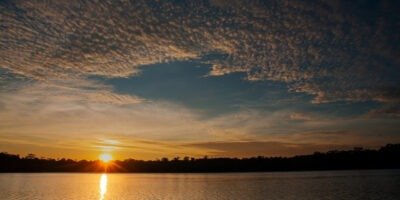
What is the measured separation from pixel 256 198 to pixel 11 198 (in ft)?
127

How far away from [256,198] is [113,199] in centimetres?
2337

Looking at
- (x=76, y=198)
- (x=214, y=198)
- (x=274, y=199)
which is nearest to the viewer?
(x=274, y=199)

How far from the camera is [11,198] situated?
213 feet

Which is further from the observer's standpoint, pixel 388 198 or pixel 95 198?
pixel 95 198

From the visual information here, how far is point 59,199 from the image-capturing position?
66.8 meters

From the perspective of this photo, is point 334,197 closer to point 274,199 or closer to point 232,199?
point 274,199

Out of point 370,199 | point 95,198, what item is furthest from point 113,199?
point 370,199

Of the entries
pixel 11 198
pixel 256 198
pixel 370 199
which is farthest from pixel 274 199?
pixel 11 198

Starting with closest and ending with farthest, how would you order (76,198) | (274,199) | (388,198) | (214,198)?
→ 1. (388,198)
2. (274,199)
3. (214,198)
4. (76,198)

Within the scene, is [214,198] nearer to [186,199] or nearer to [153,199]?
[186,199]

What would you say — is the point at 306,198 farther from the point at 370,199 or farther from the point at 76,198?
the point at 76,198

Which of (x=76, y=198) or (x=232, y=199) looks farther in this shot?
(x=76, y=198)

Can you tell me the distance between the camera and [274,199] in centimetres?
6062

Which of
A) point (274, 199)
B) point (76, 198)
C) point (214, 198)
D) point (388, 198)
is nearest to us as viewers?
point (388, 198)
